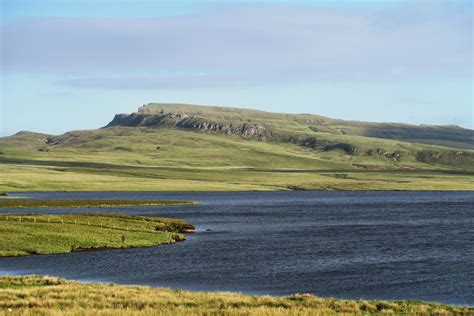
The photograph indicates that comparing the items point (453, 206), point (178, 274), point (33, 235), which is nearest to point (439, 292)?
point (178, 274)

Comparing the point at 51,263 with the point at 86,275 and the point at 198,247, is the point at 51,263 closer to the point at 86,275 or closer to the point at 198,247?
the point at 86,275

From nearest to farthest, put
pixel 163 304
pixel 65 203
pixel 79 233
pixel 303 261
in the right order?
pixel 163 304
pixel 303 261
pixel 79 233
pixel 65 203

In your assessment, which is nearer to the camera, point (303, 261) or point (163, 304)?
point (163, 304)

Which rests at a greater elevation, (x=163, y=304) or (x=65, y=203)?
(x=163, y=304)

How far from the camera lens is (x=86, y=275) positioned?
66.2 metres

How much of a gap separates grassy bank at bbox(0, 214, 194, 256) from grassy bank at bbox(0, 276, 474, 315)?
3205 centimetres

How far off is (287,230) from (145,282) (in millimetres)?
53216

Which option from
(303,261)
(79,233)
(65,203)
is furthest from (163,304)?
(65,203)

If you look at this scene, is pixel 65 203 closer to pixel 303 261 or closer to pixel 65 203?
pixel 65 203

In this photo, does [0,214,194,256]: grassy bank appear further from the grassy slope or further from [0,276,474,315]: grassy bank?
the grassy slope

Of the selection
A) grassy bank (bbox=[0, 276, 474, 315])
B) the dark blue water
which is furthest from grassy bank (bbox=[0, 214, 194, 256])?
grassy bank (bbox=[0, 276, 474, 315])

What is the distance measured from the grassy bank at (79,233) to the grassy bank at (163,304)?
105ft

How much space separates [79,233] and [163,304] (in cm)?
5056

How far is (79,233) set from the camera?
301ft
